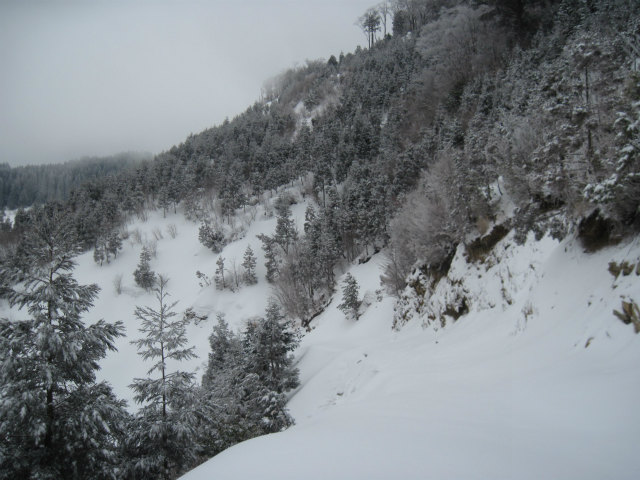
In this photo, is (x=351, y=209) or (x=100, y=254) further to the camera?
(x=100, y=254)

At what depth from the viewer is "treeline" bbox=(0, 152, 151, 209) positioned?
442 ft

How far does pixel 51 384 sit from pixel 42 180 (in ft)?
656

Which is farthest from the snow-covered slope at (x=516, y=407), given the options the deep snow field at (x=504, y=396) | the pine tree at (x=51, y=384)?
the pine tree at (x=51, y=384)

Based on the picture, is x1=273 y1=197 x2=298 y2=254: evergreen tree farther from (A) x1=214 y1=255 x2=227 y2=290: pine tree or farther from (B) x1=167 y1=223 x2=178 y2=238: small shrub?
(B) x1=167 y1=223 x2=178 y2=238: small shrub

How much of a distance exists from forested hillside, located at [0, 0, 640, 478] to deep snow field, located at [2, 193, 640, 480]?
5.11 feet

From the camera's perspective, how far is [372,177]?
5100 cm

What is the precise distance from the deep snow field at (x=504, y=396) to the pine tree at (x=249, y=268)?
41.4 m

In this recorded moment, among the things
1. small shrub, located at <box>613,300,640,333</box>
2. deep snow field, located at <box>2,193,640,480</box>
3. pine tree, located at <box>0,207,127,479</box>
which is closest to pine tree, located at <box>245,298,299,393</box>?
deep snow field, located at <box>2,193,640,480</box>

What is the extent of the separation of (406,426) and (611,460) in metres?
2.49

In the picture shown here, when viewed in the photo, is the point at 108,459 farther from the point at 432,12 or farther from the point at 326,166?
the point at 432,12

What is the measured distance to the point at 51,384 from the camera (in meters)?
7.99

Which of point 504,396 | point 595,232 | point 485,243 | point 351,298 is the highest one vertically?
point 595,232

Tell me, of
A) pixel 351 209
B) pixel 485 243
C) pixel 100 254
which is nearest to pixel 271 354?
pixel 485 243

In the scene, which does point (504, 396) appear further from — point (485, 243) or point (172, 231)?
point (172, 231)
